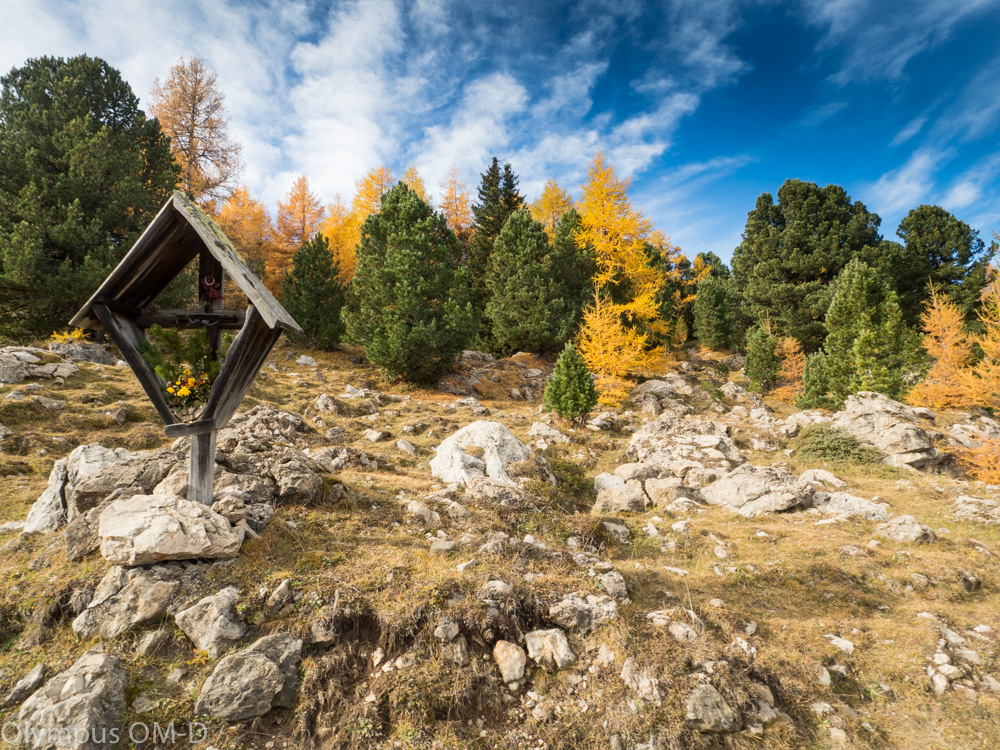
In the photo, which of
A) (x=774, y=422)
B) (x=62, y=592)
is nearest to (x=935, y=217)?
(x=774, y=422)

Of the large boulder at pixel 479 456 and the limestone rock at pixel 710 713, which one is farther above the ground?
the large boulder at pixel 479 456

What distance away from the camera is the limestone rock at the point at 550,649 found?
4137 millimetres

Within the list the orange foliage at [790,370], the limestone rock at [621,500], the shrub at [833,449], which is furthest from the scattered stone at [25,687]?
the orange foliage at [790,370]

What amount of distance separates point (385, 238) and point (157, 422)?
37.2 ft

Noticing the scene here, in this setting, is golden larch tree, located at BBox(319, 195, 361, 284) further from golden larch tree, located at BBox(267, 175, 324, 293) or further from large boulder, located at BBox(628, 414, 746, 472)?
large boulder, located at BBox(628, 414, 746, 472)

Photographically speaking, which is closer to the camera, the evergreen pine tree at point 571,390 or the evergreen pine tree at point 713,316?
the evergreen pine tree at point 571,390

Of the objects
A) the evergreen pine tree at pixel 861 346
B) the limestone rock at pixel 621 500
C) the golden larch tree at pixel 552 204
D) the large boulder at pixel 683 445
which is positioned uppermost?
the golden larch tree at pixel 552 204

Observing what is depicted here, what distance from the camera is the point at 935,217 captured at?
29.4 meters

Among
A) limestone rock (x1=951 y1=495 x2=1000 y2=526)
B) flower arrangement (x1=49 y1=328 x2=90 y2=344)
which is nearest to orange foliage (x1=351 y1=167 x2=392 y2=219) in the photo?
flower arrangement (x1=49 y1=328 x2=90 y2=344)

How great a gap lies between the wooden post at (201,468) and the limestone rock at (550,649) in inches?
170

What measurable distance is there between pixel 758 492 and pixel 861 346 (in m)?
12.2

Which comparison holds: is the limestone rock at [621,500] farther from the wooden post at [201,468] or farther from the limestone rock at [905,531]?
the wooden post at [201,468]

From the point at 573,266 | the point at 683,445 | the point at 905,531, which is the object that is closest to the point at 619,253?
the point at 573,266

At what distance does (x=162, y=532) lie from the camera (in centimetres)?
449
